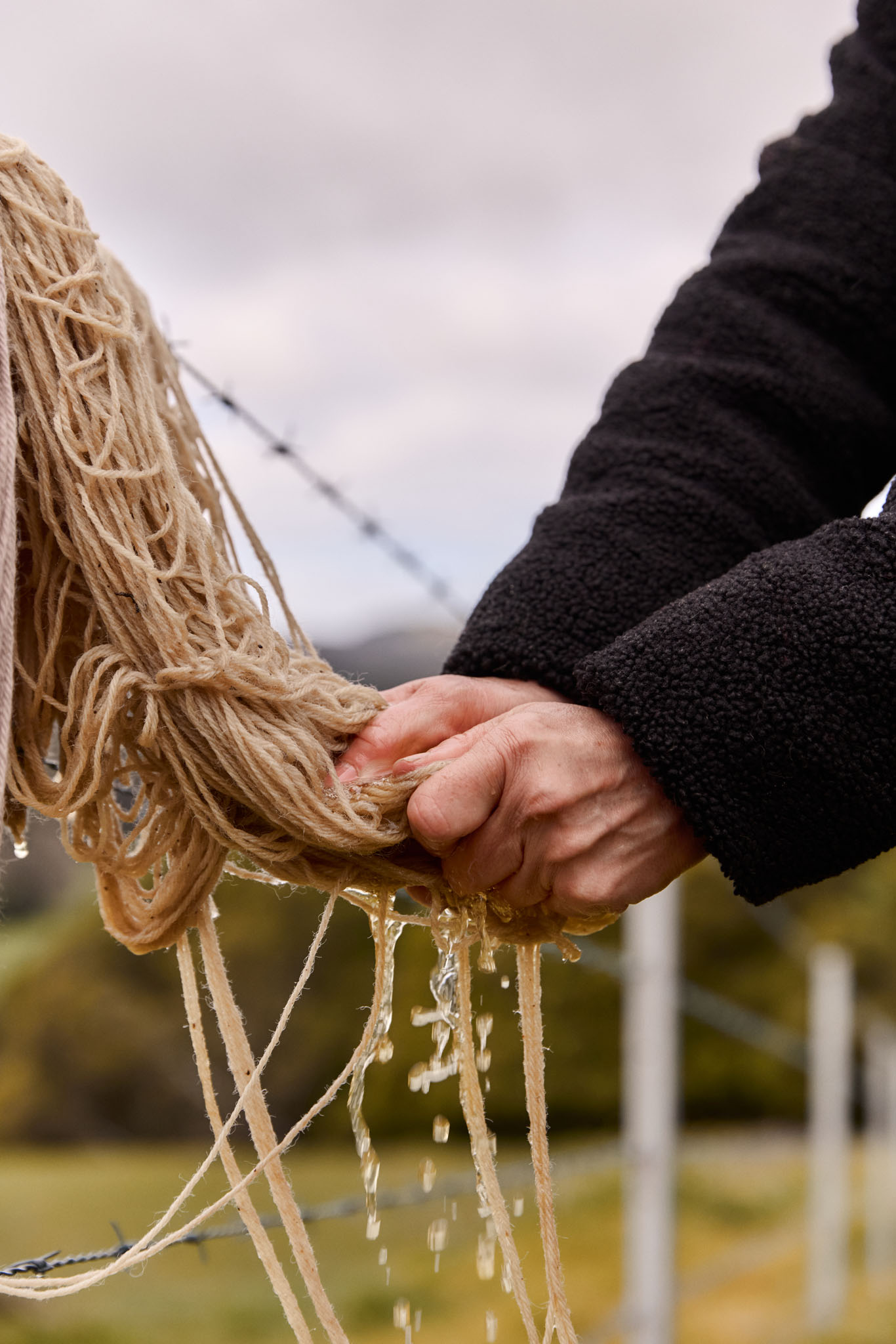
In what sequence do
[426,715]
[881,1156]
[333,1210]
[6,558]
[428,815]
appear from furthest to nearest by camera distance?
[881,1156] < [333,1210] < [426,715] < [428,815] < [6,558]

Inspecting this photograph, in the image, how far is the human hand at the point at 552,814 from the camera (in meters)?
0.66

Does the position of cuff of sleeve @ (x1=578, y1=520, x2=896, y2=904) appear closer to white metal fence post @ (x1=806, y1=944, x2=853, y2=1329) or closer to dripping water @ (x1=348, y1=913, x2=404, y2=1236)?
dripping water @ (x1=348, y1=913, x2=404, y2=1236)

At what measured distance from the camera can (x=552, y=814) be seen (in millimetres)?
674

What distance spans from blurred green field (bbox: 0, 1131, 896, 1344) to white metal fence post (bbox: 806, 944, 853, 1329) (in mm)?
148

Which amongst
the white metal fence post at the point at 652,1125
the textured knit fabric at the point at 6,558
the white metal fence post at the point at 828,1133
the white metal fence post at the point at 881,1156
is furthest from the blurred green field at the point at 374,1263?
the textured knit fabric at the point at 6,558

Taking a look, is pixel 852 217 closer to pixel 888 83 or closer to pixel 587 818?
pixel 888 83

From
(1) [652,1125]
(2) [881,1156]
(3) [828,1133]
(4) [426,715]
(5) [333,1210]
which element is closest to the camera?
(4) [426,715]

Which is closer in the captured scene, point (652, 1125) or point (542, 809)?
point (542, 809)

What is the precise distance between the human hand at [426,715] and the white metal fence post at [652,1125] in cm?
119

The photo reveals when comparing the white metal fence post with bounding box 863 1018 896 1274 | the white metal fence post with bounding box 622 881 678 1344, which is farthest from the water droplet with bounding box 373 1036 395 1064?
the white metal fence post with bounding box 863 1018 896 1274

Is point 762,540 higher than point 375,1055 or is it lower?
higher

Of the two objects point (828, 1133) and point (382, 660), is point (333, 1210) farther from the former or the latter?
point (828, 1133)

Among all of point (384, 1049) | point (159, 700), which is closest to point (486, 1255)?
point (384, 1049)

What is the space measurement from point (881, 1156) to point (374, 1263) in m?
3.11
